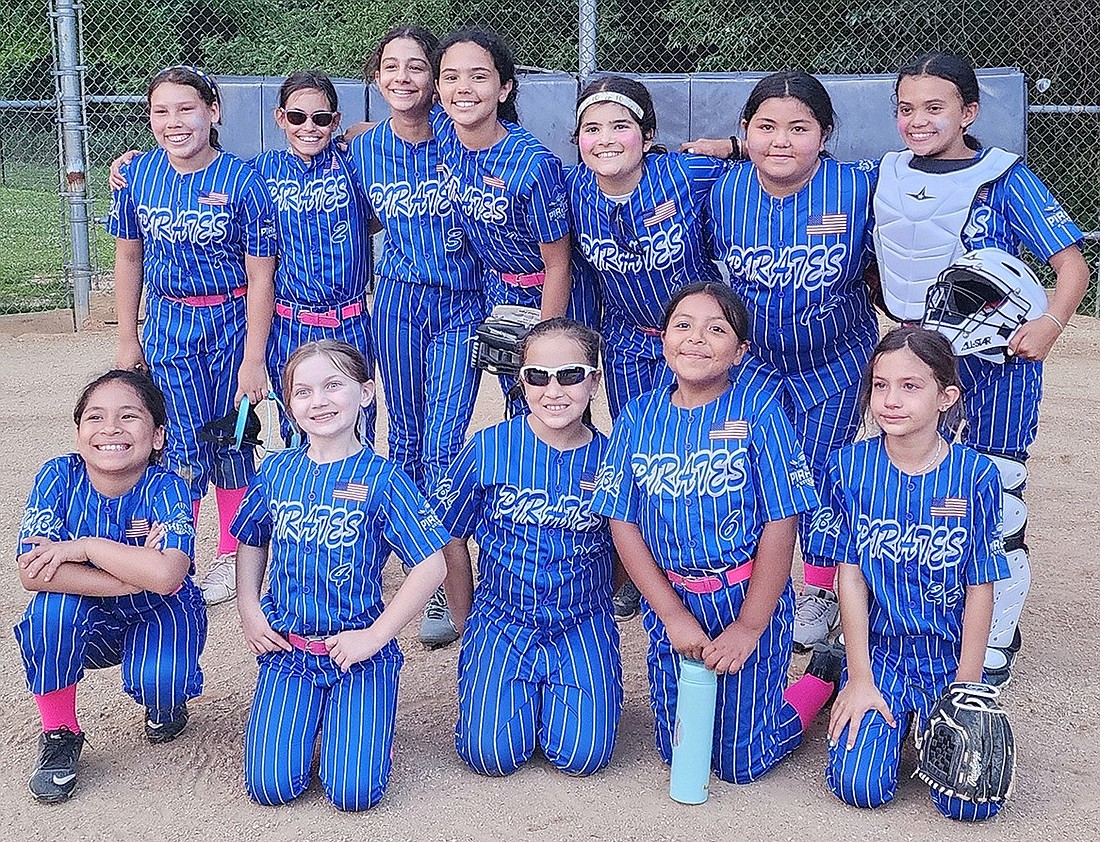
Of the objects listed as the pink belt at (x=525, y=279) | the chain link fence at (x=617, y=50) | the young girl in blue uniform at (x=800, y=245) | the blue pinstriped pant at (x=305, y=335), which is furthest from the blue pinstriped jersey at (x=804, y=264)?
the chain link fence at (x=617, y=50)

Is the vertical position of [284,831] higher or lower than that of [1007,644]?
lower

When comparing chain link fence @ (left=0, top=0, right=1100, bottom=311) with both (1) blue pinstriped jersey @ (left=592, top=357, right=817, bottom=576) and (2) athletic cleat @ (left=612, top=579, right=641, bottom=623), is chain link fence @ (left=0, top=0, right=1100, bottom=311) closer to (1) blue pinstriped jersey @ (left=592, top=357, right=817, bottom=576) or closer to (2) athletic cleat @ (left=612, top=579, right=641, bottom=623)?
(2) athletic cleat @ (left=612, top=579, right=641, bottom=623)

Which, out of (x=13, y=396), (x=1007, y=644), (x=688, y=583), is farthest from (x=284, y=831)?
(x=13, y=396)

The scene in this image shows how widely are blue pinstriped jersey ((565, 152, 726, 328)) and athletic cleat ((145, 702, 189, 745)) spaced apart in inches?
62.3

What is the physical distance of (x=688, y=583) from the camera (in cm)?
297

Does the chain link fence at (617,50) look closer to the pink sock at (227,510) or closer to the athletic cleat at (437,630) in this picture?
the pink sock at (227,510)

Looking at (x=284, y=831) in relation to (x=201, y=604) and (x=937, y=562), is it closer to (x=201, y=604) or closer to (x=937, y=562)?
(x=201, y=604)

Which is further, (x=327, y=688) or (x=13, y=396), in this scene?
(x=13, y=396)

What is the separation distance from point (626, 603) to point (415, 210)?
4.42 feet

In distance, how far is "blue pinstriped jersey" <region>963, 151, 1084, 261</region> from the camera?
10.6ft

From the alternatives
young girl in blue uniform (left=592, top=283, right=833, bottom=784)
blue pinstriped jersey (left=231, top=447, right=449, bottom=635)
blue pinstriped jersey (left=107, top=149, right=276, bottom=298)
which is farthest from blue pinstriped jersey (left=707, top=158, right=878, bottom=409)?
blue pinstriped jersey (left=107, top=149, right=276, bottom=298)

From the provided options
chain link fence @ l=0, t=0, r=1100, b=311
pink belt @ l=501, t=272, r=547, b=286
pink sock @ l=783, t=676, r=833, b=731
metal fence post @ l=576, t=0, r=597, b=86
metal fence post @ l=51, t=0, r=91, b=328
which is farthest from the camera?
chain link fence @ l=0, t=0, r=1100, b=311

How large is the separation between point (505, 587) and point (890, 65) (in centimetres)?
761

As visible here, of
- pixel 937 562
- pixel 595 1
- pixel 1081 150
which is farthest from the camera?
pixel 1081 150
